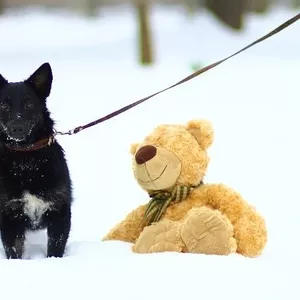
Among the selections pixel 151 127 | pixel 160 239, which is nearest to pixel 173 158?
pixel 160 239

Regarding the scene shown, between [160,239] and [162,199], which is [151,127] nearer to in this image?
[162,199]

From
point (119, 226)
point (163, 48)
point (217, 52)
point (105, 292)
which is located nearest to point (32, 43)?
point (163, 48)

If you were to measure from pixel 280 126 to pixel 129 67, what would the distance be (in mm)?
4911

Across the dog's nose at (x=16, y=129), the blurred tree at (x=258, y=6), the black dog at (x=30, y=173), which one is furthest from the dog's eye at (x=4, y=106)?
the blurred tree at (x=258, y=6)

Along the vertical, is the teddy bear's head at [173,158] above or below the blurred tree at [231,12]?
above

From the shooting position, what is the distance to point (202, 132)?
4.38 metres

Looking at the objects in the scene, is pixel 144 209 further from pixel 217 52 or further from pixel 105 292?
pixel 217 52

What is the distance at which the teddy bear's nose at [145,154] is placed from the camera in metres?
4.29

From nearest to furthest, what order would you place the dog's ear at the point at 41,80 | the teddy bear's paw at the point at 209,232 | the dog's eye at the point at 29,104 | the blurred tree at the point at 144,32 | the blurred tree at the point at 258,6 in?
the teddy bear's paw at the point at 209,232 → the dog's eye at the point at 29,104 → the dog's ear at the point at 41,80 → the blurred tree at the point at 144,32 → the blurred tree at the point at 258,6

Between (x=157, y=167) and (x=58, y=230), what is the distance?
2.01ft

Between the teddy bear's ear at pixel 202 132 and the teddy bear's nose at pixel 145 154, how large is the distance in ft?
0.86

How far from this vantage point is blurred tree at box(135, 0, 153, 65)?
13961 millimetres

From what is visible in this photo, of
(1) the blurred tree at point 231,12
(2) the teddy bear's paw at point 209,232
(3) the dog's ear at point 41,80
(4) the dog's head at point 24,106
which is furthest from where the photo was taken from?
(1) the blurred tree at point 231,12

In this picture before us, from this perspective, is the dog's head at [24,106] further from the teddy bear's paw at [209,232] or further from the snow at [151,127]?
the teddy bear's paw at [209,232]
